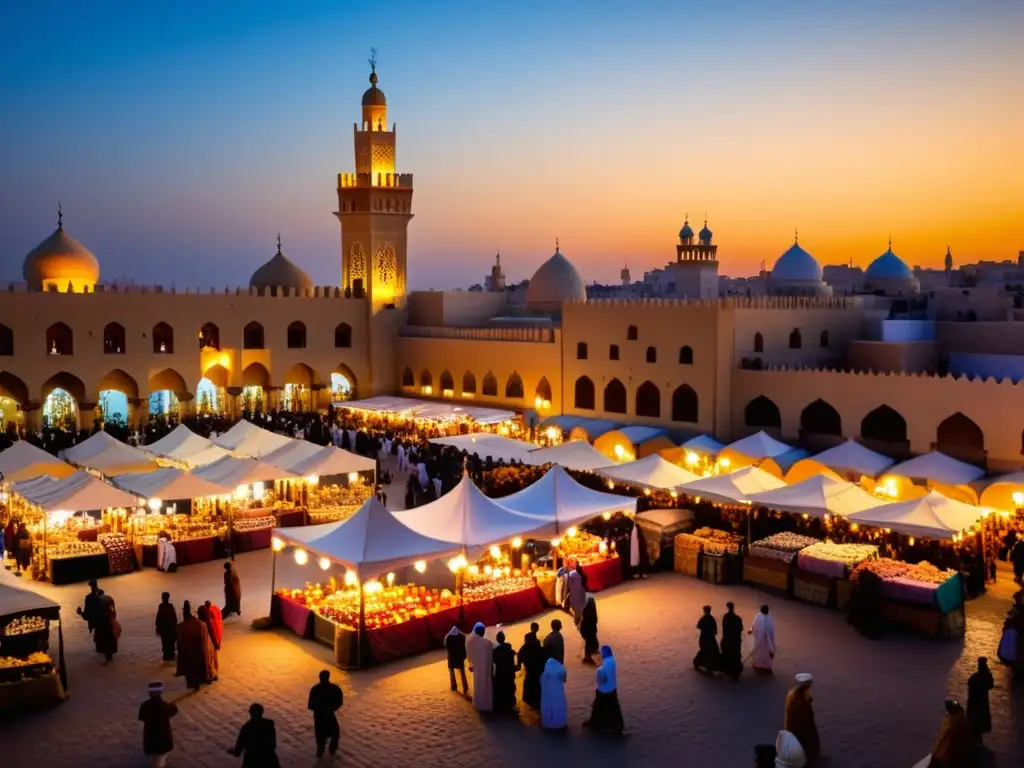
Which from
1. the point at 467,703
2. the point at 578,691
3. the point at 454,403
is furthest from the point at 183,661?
the point at 454,403

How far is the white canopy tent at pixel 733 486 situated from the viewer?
1318 centimetres

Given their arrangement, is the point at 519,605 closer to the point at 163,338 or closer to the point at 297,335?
the point at 163,338

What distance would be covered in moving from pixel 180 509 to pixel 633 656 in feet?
28.6

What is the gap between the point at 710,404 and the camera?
20.1 meters

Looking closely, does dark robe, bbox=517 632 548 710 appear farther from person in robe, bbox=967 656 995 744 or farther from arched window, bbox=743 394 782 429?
arched window, bbox=743 394 782 429

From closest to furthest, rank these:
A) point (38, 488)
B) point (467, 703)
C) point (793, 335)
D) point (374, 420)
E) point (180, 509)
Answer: point (467, 703) → point (38, 488) → point (180, 509) → point (793, 335) → point (374, 420)

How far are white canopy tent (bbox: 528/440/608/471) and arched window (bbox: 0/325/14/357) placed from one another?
1510 cm

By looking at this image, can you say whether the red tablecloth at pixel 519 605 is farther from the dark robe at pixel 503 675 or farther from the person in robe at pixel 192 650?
the person in robe at pixel 192 650

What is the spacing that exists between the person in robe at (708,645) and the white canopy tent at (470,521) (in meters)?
2.58

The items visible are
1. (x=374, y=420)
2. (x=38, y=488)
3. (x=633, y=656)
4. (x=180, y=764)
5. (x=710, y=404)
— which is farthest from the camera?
(x=374, y=420)

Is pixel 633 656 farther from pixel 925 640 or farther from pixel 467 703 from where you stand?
pixel 925 640

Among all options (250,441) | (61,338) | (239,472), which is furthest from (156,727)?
(61,338)

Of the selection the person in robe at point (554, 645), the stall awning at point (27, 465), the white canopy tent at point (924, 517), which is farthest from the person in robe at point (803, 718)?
the stall awning at point (27, 465)

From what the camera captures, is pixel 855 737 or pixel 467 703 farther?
pixel 467 703
